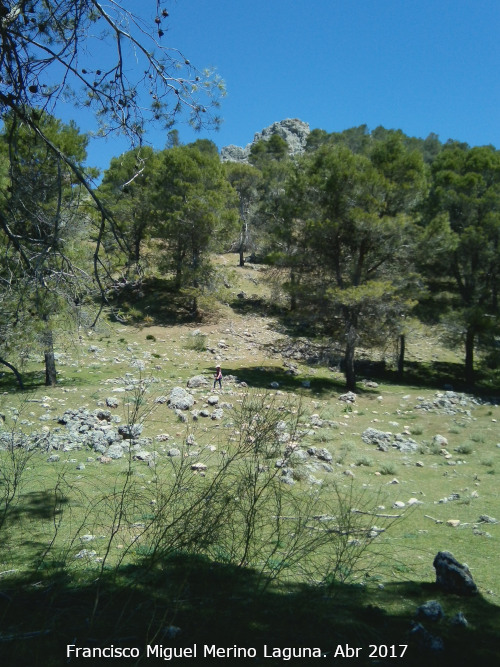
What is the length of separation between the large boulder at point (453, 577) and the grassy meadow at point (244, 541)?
97 mm

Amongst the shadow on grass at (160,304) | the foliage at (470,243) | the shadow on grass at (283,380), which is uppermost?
the foliage at (470,243)

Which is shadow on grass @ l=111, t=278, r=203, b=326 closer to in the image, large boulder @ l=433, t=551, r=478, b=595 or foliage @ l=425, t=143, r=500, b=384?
foliage @ l=425, t=143, r=500, b=384

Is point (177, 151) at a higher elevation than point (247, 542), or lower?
higher

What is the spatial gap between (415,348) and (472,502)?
21.6 m

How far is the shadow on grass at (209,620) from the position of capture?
3082 millimetres

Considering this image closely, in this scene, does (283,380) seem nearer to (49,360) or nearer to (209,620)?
(49,360)

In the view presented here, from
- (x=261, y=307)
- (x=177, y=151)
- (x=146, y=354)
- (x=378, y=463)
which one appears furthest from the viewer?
(x=261, y=307)

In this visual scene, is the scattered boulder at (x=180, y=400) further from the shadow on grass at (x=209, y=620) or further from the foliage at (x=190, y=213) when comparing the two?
the foliage at (x=190, y=213)

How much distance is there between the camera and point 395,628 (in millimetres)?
3709

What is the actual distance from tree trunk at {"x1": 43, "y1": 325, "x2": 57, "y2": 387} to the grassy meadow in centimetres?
127

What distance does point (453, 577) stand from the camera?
4.53 meters

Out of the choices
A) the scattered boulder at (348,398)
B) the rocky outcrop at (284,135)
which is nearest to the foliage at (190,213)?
the scattered boulder at (348,398)

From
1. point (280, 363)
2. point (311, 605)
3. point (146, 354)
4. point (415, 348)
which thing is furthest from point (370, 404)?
point (311, 605)

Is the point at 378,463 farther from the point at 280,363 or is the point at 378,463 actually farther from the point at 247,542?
the point at 280,363
